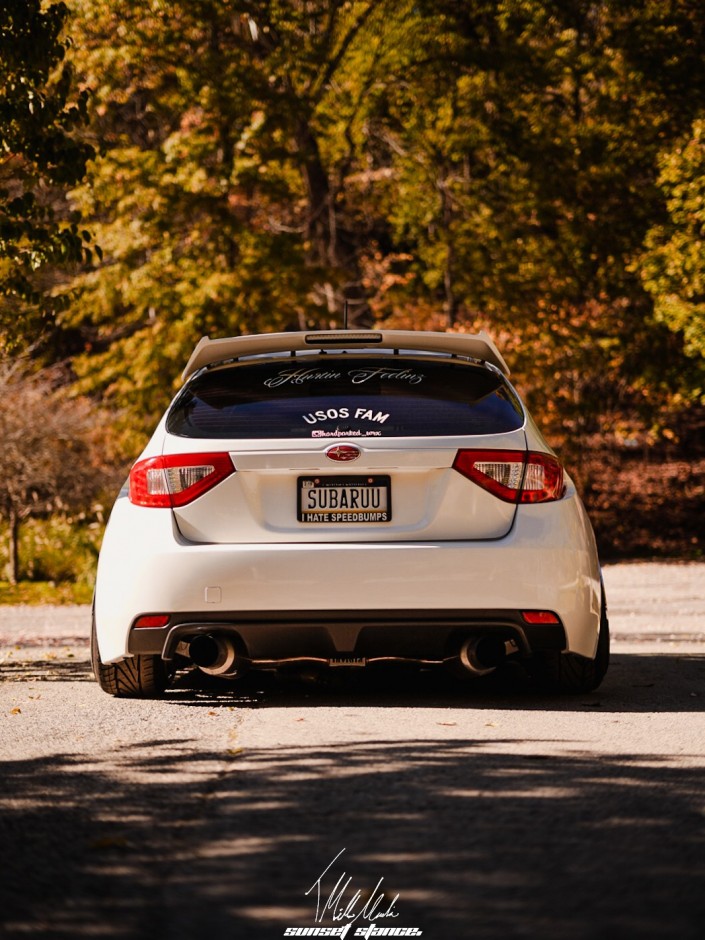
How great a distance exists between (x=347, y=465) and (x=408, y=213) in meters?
25.1

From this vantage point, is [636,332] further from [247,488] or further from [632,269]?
[247,488]

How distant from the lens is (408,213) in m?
30.9

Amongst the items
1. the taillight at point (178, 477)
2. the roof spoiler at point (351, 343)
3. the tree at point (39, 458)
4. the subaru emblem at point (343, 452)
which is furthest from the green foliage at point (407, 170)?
the subaru emblem at point (343, 452)

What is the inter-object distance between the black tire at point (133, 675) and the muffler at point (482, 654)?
1.48 metres

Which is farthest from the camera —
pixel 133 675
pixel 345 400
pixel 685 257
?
pixel 685 257

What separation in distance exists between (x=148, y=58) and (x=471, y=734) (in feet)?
62.9

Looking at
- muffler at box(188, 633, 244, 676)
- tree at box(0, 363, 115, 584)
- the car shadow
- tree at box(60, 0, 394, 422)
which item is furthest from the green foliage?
muffler at box(188, 633, 244, 676)

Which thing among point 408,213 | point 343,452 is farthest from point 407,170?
point 343,452

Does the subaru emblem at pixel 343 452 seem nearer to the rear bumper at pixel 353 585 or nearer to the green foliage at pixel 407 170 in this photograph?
the rear bumper at pixel 353 585

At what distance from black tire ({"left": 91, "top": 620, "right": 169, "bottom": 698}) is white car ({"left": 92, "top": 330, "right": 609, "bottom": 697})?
0.18 m

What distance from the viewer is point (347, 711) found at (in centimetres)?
661

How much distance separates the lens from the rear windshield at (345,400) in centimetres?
657

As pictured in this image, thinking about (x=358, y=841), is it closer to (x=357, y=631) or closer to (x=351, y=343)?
(x=357, y=631)

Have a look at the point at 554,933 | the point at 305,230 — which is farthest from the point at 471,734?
the point at 305,230
